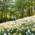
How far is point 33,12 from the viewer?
181 cm

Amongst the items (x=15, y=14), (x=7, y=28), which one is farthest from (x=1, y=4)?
(x=7, y=28)

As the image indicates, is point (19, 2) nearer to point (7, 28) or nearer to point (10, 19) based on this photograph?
point (10, 19)

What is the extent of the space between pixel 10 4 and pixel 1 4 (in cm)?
15

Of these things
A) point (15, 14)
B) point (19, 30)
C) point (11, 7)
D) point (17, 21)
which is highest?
point (11, 7)

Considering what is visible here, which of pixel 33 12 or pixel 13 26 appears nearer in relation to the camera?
pixel 13 26

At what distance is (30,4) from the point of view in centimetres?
179

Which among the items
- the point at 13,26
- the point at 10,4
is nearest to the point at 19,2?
the point at 10,4

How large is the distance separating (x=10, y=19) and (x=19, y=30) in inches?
9.4

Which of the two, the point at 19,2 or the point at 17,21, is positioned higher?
the point at 19,2

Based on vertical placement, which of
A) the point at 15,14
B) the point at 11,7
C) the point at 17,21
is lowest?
the point at 17,21

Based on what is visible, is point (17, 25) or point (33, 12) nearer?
point (17, 25)

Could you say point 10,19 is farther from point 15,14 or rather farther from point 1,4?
point 1,4

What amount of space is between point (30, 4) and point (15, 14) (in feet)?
1.01

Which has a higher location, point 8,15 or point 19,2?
point 19,2
